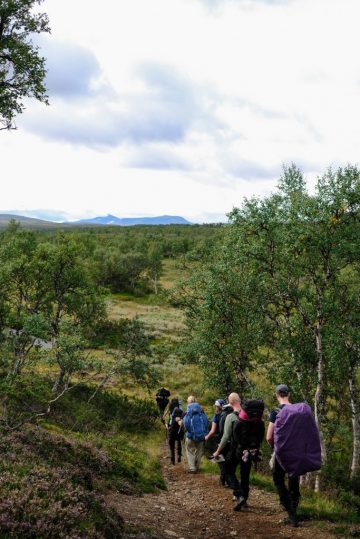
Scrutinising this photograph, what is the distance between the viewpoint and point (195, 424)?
1460cm

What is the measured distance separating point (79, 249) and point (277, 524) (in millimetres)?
24548

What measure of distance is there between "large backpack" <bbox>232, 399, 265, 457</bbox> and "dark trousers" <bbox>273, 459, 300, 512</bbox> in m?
0.72

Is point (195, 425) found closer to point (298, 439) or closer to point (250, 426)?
point (250, 426)

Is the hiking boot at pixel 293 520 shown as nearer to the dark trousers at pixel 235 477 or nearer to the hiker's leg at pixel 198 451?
the dark trousers at pixel 235 477

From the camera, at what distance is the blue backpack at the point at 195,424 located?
47.6ft

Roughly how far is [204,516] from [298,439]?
11.5 ft

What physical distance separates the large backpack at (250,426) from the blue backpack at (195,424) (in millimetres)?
4877

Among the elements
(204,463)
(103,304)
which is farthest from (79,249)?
(204,463)

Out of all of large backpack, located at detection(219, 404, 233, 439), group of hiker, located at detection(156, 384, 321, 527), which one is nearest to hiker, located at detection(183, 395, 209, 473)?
group of hiker, located at detection(156, 384, 321, 527)

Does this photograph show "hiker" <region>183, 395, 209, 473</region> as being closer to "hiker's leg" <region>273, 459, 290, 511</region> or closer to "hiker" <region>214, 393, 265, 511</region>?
"hiker" <region>214, 393, 265, 511</region>

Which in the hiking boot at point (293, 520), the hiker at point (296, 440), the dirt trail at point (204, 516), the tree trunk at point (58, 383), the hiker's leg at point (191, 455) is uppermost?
the hiker at point (296, 440)

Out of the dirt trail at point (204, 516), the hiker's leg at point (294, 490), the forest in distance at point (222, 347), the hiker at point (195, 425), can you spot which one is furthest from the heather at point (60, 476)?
the hiker's leg at point (294, 490)

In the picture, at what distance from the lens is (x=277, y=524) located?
9320mm

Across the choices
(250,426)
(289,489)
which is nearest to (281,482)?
(289,489)
